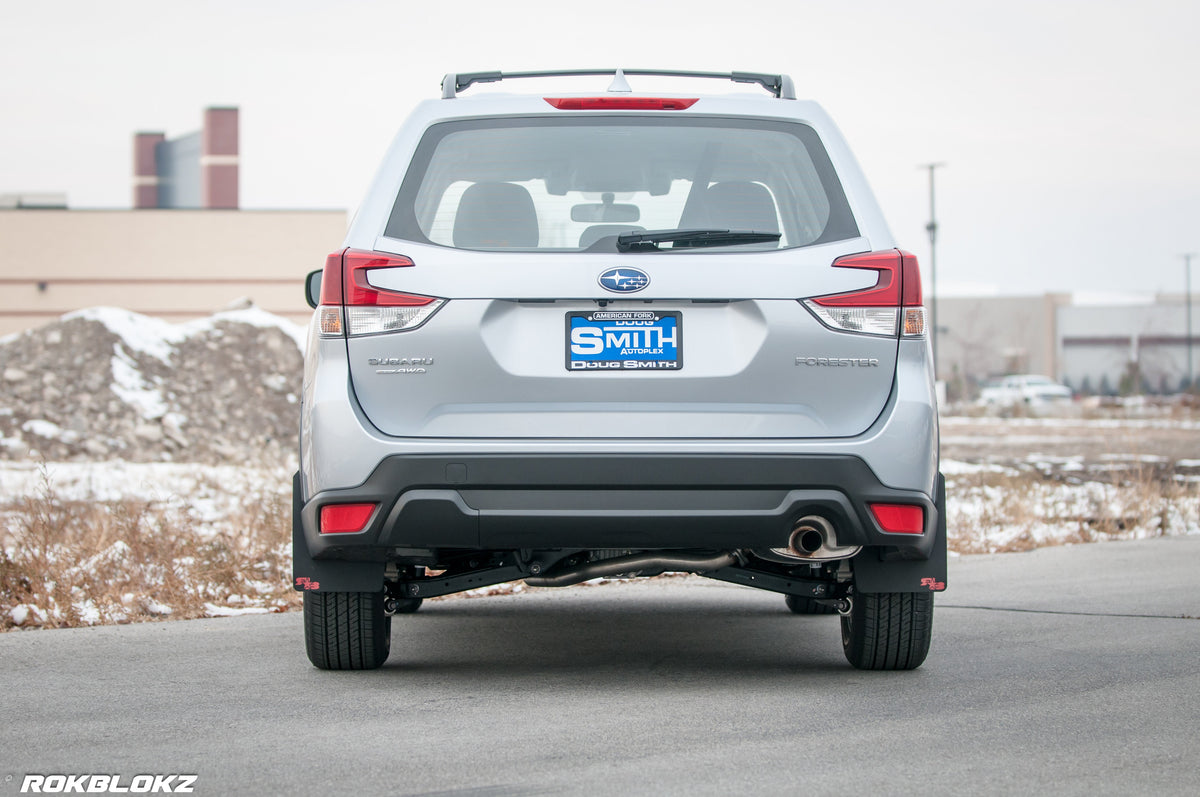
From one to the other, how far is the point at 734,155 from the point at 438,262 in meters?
1.13

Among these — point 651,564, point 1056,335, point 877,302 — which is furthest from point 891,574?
point 1056,335

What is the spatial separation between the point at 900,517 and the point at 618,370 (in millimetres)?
1050

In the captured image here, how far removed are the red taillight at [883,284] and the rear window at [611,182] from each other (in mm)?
135

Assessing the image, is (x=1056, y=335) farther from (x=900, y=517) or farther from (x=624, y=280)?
(x=624, y=280)

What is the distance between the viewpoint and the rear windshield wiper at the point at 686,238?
15.7 ft

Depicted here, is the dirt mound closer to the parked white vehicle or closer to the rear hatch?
the rear hatch

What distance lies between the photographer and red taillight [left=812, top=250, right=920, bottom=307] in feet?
15.6

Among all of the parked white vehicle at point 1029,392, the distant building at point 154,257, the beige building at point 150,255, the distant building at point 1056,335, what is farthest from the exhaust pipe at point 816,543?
the distant building at point 1056,335

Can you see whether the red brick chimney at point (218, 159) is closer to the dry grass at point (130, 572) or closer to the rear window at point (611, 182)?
the dry grass at point (130, 572)

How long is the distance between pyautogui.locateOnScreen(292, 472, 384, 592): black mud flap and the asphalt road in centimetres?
39

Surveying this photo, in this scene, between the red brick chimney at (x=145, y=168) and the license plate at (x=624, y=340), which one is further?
the red brick chimney at (x=145, y=168)

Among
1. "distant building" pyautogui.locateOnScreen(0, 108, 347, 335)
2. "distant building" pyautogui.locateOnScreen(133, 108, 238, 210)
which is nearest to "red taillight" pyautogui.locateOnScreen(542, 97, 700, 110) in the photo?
"distant building" pyautogui.locateOnScreen(0, 108, 347, 335)

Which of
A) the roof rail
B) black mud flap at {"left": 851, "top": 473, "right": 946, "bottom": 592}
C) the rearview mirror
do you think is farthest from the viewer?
the roof rail

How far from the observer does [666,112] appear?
5.12 metres
